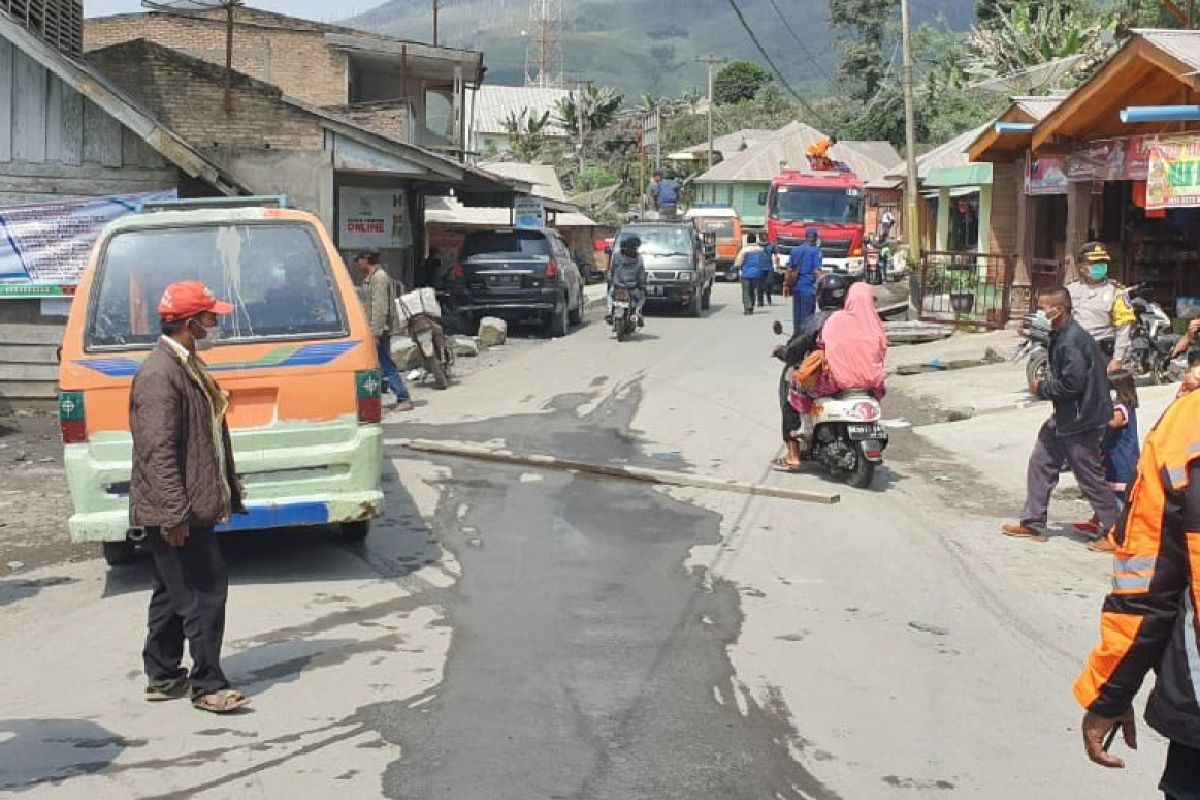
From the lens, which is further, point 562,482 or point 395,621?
point 562,482

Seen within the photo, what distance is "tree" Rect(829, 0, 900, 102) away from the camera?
77.2 meters

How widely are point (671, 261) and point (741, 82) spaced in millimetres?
86412

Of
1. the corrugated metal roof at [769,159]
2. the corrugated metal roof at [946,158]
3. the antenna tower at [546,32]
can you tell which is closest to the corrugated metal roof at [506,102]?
the antenna tower at [546,32]

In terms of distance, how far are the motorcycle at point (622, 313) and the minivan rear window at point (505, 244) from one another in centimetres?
150

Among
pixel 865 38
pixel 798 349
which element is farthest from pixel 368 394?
pixel 865 38

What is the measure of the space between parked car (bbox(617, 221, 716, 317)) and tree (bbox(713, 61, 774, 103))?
82.8 meters

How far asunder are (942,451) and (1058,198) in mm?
12269

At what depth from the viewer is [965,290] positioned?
23922 millimetres

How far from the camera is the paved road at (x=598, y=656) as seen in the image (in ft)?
16.3

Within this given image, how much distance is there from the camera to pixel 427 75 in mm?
31438

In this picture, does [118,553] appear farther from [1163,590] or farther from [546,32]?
[546,32]

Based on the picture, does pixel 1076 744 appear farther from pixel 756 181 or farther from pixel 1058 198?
pixel 756 181

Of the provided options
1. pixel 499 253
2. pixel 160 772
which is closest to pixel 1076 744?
pixel 160 772

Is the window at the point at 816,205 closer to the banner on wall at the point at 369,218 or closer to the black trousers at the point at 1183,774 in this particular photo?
the banner on wall at the point at 369,218
